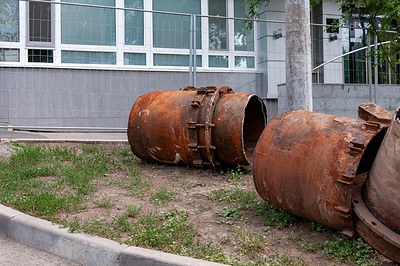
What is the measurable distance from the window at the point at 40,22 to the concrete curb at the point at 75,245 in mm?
7505

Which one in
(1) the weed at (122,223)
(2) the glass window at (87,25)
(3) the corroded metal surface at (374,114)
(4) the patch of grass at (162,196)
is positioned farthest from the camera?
(2) the glass window at (87,25)

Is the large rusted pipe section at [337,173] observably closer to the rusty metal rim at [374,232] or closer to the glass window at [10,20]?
the rusty metal rim at [374,232]

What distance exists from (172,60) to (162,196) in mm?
6676

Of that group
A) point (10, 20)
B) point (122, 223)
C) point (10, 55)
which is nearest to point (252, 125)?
point (122, 223)

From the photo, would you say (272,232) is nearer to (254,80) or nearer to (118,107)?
(118,107)

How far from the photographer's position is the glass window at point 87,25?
1015 cm

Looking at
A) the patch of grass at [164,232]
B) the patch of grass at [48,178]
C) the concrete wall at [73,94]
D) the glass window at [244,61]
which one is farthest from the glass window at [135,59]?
the patch of grass at [164,232]

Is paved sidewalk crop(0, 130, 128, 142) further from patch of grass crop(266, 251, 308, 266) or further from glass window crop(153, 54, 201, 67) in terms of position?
patch of grass crop(266, 251, 308, 266)

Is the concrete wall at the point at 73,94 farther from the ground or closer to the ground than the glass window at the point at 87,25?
closer to the ground

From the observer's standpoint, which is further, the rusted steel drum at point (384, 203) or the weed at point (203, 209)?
the weed at point (203, 209)

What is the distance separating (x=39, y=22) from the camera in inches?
411

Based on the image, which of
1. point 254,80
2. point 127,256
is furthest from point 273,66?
point 127,256

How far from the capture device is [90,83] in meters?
9.40

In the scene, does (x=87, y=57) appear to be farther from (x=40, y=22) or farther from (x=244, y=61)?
(x=244, y=61)
